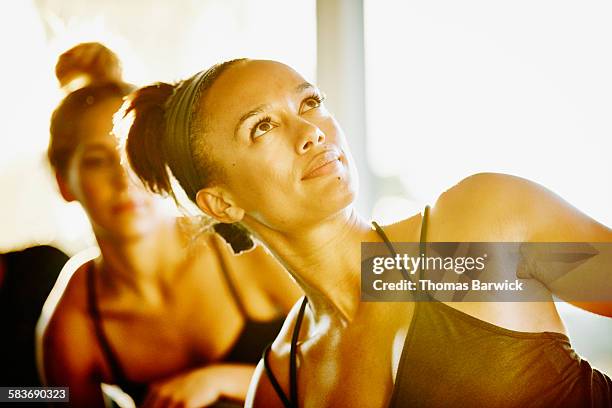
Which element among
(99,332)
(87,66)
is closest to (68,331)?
(99,332)

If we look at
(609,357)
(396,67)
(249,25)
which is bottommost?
(609,357)

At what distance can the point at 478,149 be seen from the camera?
134cm

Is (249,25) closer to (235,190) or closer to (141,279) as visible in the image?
(235,190)

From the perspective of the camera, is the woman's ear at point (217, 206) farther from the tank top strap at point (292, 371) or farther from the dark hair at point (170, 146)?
the tank top strap at point (292, 371)

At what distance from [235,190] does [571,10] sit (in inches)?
31.6

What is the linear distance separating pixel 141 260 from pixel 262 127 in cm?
43

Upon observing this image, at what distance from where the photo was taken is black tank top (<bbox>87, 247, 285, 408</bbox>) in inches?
50.9

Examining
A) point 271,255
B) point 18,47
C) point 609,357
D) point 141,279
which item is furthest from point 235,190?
point 609,357

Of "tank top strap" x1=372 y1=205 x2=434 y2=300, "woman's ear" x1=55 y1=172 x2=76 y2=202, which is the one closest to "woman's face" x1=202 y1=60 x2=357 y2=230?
"tank top strap" x1=372 y1=205 x2=434 y2=300

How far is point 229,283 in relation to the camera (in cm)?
133

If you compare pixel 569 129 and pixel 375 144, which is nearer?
pixel 569 129

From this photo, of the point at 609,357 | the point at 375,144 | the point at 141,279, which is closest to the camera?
the point at 609,357

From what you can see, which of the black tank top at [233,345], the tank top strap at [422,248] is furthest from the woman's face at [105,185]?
the tank top strap at [422,248]

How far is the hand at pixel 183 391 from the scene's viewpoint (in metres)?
1.29
